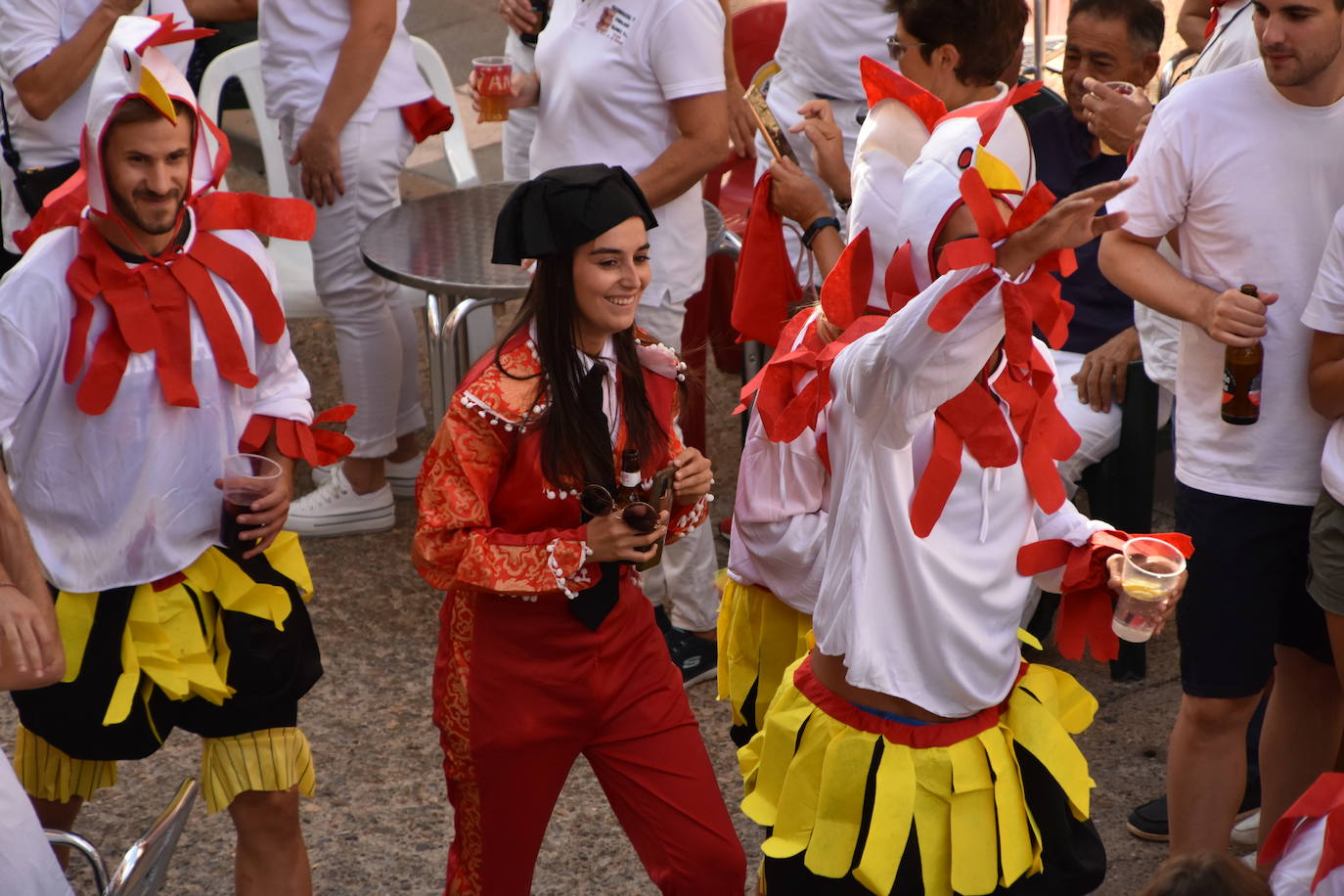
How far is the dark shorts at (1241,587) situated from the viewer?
3.39 m

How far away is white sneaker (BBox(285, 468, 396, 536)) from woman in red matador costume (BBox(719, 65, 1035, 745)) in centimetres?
245

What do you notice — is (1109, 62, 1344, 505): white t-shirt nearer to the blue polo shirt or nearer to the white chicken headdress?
the blue polo shirt

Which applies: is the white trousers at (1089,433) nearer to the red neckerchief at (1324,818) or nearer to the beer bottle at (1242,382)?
the beer bottle at (1242,382)

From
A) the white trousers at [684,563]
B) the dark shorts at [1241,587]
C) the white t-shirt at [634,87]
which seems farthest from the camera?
the white trousers at [684,563]

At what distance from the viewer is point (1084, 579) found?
2.75 m

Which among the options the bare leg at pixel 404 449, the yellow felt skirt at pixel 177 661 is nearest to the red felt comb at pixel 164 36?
the yellow felt skirt at pixel 177 661

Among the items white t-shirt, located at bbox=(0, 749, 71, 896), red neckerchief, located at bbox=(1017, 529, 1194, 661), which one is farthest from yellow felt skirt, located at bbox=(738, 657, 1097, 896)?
white t-shirt, located at bbox=(0, 749, 71, 896)

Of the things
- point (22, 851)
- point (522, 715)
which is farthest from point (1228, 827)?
point (22, 851)

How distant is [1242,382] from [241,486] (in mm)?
2055

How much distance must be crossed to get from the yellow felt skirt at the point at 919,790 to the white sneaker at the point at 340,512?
3032 millimetres

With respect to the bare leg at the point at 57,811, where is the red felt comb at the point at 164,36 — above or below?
above

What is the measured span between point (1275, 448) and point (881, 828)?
133 cm

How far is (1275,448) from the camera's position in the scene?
3.34 metres

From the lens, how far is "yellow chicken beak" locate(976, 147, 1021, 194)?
93.9 inches
